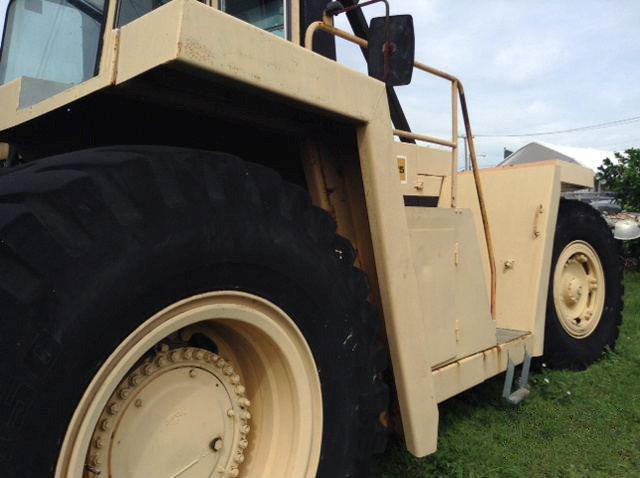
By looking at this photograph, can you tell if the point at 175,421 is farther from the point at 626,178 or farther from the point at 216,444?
the point at 626,178

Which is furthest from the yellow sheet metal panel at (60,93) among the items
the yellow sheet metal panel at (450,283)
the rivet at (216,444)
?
the yellow sheet metal panel at (450,283)

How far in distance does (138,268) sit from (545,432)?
242 cm

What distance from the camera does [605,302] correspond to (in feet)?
12.8

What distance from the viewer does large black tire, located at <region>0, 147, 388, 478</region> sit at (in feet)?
3.47

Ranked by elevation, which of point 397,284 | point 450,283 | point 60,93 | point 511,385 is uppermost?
point 60,93

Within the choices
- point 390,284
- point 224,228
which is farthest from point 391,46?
point 224,228

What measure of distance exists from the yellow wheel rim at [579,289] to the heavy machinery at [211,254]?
1.29m

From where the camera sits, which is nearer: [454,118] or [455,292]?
[455,292]

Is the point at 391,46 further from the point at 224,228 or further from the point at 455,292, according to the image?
the point at 455,292

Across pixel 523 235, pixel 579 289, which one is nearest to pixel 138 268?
pixel 523 235

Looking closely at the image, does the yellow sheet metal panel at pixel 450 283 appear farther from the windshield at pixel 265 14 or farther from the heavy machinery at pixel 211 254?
the windshield at pixel 265 14

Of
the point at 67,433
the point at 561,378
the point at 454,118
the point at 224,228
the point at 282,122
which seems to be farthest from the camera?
the point at 561,378

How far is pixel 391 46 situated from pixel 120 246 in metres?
1.21

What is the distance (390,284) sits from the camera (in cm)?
185
